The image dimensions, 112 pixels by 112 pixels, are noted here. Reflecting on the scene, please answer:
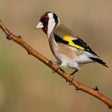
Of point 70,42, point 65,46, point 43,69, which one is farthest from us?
point 43,69

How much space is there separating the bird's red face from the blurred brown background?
1.38 m

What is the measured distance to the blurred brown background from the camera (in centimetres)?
597

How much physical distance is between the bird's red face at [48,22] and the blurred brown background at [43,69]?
4.52 ft

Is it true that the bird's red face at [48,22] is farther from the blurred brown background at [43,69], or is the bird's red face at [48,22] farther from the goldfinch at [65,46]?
the blurred brown background at [43,69]

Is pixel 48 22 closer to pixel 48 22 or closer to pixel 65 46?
pixel 48 22

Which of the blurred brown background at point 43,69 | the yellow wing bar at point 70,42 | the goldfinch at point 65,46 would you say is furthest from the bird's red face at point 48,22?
the blurred brown background at point 43,69

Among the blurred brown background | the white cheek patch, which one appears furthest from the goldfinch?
the blurred brown background

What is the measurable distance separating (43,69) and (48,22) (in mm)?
3039

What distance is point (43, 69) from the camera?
270 inches

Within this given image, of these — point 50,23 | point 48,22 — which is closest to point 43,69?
point 50,23

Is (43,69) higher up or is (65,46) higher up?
(65,46)

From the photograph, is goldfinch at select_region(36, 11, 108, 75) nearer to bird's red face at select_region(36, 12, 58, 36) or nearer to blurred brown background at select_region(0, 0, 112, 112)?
bird's red face at select_region(36, 12, 58, 36)

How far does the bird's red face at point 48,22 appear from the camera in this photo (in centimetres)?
377

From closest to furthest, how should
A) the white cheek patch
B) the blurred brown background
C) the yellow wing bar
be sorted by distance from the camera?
the yellow wing bar → the white cheek patch → the blurred brown background
